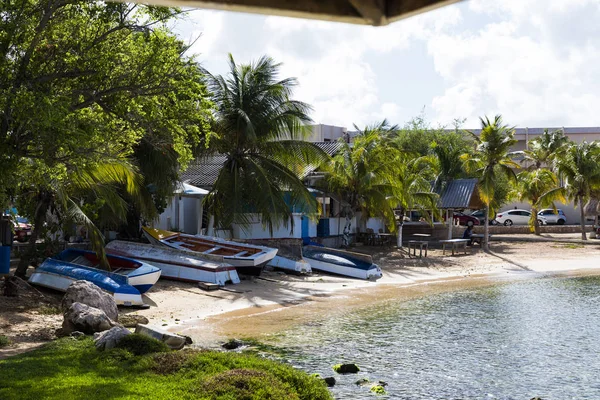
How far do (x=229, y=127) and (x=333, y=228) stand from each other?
32.9ft

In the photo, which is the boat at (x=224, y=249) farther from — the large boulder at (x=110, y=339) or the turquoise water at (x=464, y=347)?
the large boulder at (x=110, y=339)

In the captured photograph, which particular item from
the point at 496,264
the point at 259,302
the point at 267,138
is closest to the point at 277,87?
the point at 267,138

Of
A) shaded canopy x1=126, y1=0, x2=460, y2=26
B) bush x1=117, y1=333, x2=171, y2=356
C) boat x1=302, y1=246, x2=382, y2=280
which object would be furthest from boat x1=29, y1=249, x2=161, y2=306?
shaded canopy x1=126, y1=0, x2=460, y2=26

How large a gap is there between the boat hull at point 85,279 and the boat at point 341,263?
10.3m

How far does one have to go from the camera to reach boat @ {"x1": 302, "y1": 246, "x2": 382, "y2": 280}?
26.9m

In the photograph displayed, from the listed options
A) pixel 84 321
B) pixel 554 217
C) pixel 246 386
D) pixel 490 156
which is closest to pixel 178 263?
pixel 84 321

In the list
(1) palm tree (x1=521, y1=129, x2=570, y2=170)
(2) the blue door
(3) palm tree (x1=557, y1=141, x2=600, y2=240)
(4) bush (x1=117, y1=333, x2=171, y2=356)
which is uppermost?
(1) palm tree (x1=521, y1=129, x2=570, y2=170)

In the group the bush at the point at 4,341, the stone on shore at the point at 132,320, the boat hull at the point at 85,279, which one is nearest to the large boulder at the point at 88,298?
the stone on shore at the point at 132,320

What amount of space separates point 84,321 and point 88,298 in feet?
4.77

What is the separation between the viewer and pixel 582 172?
42.9 m

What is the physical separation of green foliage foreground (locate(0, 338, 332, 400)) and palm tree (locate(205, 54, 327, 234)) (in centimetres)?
1585

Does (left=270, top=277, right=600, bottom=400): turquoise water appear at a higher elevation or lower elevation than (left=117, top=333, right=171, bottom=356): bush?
lower

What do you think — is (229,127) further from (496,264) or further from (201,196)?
(496,264)

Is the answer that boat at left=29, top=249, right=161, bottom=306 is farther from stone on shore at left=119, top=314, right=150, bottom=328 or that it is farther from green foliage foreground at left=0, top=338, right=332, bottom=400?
green foliage foreground at left=0, top=338, right=332, bottom=400
